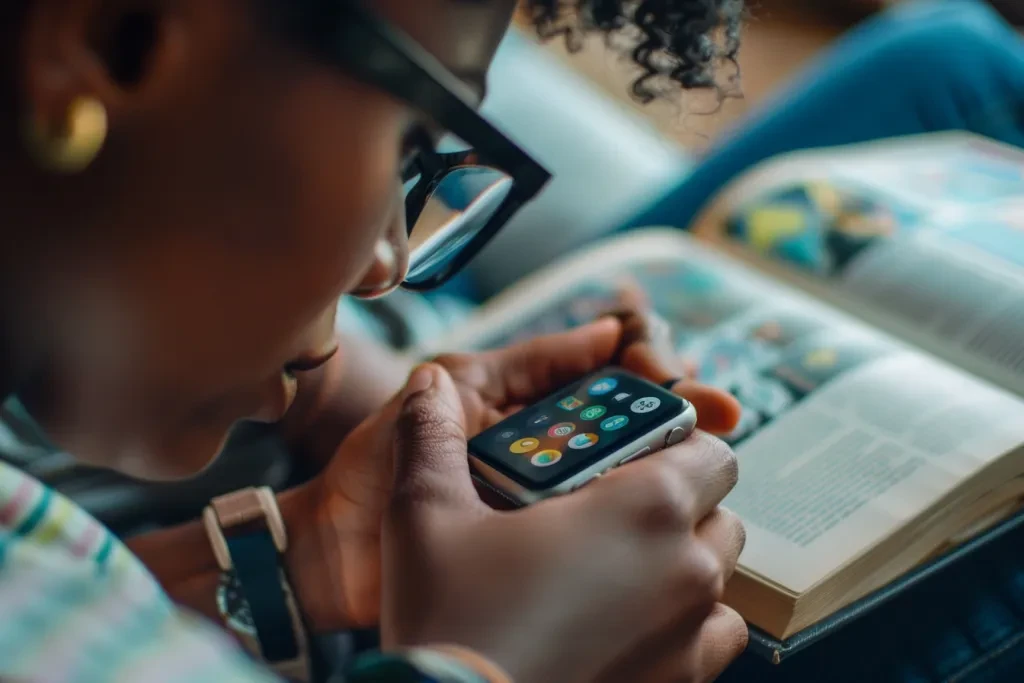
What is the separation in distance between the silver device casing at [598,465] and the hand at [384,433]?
0.07 m

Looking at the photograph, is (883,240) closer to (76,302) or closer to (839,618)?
(839,618)

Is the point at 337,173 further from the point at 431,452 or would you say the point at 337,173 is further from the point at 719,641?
the point at 719,641

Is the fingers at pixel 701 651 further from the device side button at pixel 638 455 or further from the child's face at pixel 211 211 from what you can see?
the child's face at pixel 211 211

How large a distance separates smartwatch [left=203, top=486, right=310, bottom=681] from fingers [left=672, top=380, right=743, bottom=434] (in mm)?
271

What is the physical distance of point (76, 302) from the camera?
1.14 ft

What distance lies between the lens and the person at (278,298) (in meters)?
0.31

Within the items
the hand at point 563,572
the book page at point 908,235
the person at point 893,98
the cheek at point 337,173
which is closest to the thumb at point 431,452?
the hand at point 563,572

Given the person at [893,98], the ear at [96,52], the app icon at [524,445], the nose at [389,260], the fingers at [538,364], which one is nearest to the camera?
the ear at [96,52]

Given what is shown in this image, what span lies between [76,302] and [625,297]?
462 mm

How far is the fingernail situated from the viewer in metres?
0.51

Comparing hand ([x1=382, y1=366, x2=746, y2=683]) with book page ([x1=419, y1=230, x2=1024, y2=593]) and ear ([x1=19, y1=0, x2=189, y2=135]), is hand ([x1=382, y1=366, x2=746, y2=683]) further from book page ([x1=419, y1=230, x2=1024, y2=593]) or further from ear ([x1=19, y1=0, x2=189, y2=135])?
ear ([x1=19, y1=0, x2=189, y2=135])

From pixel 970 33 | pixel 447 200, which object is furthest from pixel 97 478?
pixel 970 33

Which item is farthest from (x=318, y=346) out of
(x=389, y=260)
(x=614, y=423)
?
(x=614, y=423)

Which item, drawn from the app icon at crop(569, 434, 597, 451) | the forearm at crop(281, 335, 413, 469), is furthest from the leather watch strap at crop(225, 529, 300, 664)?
the app icon at crop(569, 434, 597, 451)
